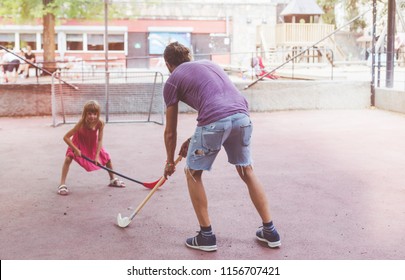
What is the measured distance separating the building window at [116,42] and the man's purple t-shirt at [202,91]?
→ 1405 inches

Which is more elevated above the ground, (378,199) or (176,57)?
(176,57)

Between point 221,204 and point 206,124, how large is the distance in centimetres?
193

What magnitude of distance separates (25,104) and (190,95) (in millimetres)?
11211

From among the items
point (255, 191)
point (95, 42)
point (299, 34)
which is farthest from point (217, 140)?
point (95, 42)

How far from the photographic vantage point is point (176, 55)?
4.78m

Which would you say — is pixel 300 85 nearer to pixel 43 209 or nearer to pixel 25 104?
pixel 25 104

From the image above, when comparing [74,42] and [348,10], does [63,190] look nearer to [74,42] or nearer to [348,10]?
[74,42]

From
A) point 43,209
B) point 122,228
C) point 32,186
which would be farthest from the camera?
point 32,186

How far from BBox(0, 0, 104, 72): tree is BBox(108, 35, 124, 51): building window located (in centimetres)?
1193

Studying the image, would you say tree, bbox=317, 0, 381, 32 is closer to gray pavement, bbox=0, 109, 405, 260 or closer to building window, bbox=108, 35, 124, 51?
building window, bbox=108, 35, 124, 51

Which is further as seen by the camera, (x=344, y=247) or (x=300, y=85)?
(x=300, y=85)

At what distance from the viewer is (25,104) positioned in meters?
15.1

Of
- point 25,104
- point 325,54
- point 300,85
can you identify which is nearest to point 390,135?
point 300,85

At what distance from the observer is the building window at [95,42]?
38656mm
